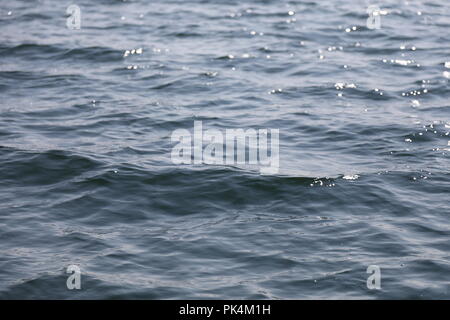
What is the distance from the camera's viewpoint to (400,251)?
900cm

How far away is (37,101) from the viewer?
13.7 metres

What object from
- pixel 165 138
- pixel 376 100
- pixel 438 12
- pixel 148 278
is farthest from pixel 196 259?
pixel 438 12

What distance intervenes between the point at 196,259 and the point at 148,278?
0.62 m

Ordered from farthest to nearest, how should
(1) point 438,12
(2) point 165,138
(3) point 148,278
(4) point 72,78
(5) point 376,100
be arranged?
(1) point 438,12, (4) point 72,78, (5) point 376,100, (2) point 165,138, (3) point 148,278

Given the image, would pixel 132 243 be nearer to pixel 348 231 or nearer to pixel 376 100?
pixel 348 231

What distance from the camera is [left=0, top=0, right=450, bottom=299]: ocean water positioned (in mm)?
8609

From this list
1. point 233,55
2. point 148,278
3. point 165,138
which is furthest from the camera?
point 233,55

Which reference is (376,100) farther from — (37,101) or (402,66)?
(37,101)

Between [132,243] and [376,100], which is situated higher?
[376,100]

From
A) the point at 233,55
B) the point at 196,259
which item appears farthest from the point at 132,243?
the point at 233,55

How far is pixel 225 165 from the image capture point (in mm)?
11141

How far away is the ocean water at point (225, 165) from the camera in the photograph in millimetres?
8609

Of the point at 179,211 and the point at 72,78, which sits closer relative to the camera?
the point at 179,211

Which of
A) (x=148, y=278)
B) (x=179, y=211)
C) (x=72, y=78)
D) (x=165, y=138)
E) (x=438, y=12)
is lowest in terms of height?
(x=148, y=278)
